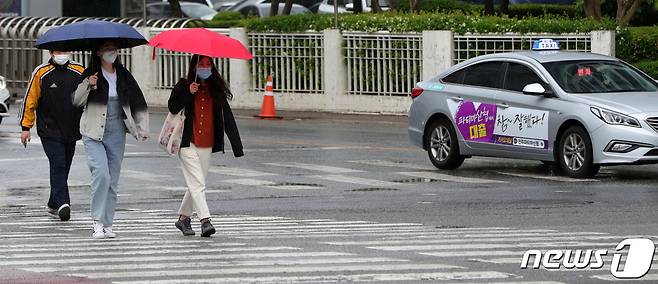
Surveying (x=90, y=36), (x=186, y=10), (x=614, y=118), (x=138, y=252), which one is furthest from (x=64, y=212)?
(x=186, y=10)

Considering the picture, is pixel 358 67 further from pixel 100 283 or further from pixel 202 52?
pixel 100 283

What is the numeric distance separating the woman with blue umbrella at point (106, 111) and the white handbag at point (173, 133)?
12.8 inches

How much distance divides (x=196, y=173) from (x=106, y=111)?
97 cm

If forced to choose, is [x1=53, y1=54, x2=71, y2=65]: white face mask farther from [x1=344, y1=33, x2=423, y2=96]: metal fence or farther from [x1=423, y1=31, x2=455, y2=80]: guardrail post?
[x1=344, y1=33, x2=423, y2=96]: metal fence

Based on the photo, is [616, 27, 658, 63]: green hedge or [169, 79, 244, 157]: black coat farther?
[616, 27, 658, 63]: green hedge

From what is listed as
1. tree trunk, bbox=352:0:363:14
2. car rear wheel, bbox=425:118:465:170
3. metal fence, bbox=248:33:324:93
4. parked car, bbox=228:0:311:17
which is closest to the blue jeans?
car rear wheel, bbox=425:118:465:170

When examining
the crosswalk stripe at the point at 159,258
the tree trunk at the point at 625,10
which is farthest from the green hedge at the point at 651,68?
the crosswalk stripe at the point at 159,258

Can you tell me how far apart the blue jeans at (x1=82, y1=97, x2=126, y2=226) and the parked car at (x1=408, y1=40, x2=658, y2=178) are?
6.57 m

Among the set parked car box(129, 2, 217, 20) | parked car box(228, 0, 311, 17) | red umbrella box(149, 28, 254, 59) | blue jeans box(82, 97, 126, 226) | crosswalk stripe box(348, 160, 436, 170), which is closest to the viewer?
red umbrella box(149, 28, 254, 59)

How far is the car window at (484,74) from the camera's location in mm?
19688

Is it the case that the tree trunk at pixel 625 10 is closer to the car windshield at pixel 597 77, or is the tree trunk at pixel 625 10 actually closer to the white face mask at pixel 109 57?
the car windshield at pixel 597 77

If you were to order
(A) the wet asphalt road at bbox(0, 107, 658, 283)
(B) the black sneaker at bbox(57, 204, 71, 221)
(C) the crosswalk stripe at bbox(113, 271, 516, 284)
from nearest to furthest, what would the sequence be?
(C) the crosswalk stripe at bbox(113, 271, 516, 284) < (A) the wet asphalt road at bbox(0, 107, 658, 283) < (B) the black sneaker at bbox(57, 204, 71, 221)

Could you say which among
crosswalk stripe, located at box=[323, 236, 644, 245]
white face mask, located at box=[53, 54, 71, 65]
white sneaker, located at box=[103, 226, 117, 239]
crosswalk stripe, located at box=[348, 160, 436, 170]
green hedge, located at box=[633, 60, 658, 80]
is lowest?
crosswalk stripe, located at box=[348, 160, 436, 170]

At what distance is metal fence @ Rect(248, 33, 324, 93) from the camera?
106ft
